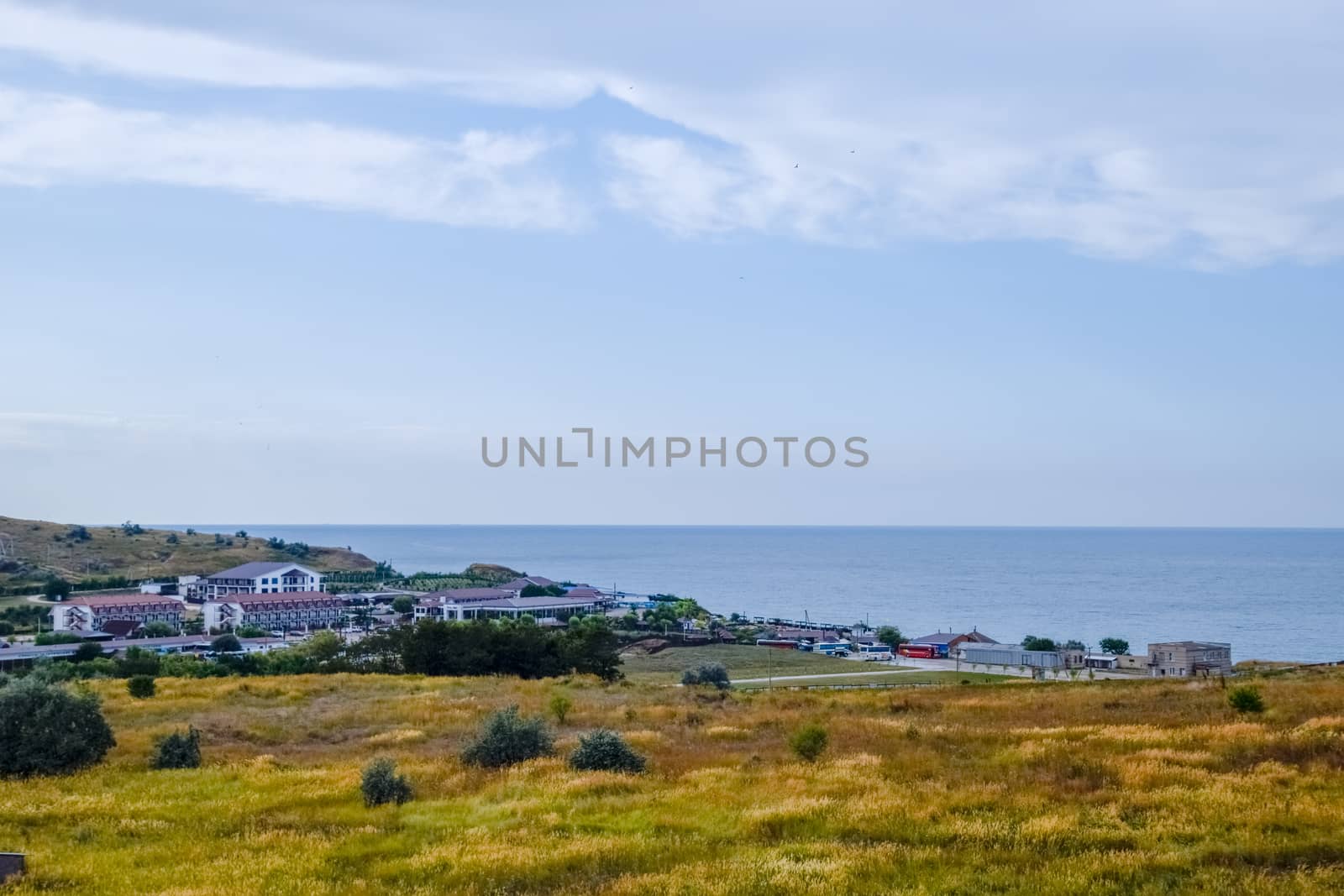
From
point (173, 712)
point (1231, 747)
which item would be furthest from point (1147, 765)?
point (173, 712)

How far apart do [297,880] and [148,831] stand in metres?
4.28

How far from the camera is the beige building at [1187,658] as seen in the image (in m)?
62.8

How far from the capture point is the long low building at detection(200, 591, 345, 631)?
4432 inches

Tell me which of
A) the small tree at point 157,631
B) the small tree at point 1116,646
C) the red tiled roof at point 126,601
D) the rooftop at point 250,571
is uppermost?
the rooftop at point 250,571

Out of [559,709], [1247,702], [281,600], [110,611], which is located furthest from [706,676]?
[281,600]

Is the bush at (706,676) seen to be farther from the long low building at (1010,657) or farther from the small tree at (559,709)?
the long low building at (1010,657)

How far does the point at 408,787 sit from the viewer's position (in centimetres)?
1592

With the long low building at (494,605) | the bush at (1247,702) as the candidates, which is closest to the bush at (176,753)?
the bush at (1247,702)

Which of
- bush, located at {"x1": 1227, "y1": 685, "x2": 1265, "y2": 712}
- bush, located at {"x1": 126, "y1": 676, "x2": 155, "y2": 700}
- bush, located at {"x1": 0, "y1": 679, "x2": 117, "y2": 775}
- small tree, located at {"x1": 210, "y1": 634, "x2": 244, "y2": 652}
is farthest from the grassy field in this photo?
small tree, located at {"x1": 210, "y1": 634, "x2": 244, "y2": 652}

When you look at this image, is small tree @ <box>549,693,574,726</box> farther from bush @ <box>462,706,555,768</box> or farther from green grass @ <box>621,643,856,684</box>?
green grass @ <box>621,643,856,684</box>

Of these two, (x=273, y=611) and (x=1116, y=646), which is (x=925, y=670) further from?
(x=273, y=611)

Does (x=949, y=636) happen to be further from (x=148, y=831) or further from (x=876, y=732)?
(x=148, y=831)

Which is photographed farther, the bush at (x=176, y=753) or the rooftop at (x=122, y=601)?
the rooftop at (x=122, y=601)

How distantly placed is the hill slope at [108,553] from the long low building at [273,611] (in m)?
36.5
